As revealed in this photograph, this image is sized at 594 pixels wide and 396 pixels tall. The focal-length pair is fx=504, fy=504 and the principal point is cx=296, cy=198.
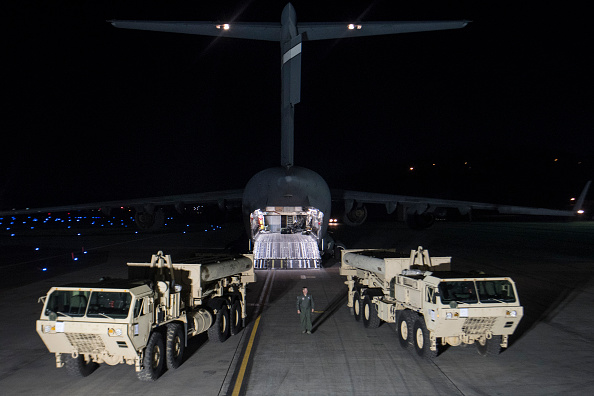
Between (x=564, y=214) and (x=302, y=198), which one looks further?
(x=564, y=214)

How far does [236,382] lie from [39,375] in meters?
3.89

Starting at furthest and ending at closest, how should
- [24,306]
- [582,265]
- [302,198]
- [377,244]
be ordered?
[377,244]
[582,265]
[302,198]
[24,306]

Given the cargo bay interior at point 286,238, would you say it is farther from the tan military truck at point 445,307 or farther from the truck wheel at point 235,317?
the tan military truck at point 445,307

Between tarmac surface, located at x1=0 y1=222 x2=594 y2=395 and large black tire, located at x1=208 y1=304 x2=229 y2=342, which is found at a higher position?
large black tire, located at x1=208 y1=304 x2=229 y2=342

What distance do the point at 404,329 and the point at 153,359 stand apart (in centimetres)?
557

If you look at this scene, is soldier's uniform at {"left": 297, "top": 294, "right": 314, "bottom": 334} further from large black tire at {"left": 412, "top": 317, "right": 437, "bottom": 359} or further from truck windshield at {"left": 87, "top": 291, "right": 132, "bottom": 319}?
truck windshield at {"left": 87, "top": 291, "right": 132, "bottom": 319}

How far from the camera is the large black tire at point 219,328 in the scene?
11867 mm

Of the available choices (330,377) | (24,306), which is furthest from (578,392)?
(24,306)

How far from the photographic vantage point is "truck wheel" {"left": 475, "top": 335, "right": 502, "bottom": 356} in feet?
35.1

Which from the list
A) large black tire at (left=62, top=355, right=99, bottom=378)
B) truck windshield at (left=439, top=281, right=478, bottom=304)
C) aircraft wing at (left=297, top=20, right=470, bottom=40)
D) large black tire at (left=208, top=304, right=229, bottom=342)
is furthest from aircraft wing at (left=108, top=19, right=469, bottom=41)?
large black tire at (left=62, top=355, right=99, bottom=378)

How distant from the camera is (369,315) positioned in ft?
43.8

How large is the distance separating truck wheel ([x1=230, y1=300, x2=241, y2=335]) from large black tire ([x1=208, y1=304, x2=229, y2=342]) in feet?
1.03

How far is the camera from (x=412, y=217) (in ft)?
108

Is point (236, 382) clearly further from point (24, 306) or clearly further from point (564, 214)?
point (564, 214)
